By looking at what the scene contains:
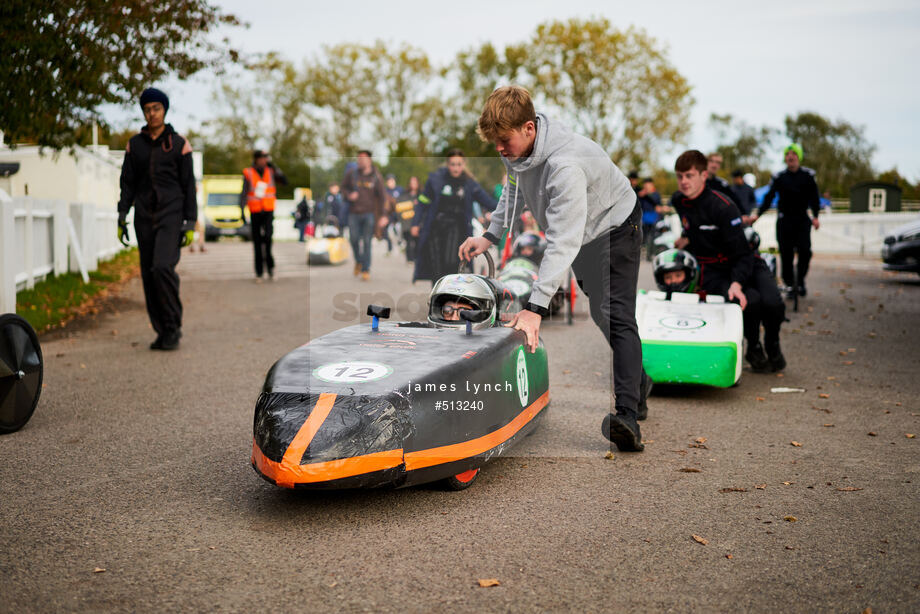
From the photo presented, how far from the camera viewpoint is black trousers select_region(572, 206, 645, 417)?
4711 millimetres

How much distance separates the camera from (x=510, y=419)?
172 inches

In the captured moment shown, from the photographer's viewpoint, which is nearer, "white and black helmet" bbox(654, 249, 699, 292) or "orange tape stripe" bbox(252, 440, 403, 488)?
"orange tape stripe" bbox(252, 440, 403, 488)

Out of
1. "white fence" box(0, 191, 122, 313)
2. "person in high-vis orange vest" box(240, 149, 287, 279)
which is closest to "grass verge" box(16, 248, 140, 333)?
"white fence" box(0, 191, 122, 313)

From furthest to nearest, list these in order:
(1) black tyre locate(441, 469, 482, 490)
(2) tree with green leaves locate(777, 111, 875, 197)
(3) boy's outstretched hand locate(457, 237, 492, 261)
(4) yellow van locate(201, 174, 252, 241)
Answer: (2) tree with green leaves locate(777, 111, 875, 197)
(4) yellow van locate(201, 174, 252, 241)
(3) boy's outstretched hand locate(457, 237, 492, 261)
(1) black tyre locate(441, 469, 482, 490)

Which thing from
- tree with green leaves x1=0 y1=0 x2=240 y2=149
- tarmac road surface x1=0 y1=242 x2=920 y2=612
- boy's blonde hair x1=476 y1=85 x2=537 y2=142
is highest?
tree with green leaves x1=0 y1=0 x2=240 y2=149

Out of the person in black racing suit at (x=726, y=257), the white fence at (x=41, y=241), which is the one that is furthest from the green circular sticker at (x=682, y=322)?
the white fence at (x=41, y=241)

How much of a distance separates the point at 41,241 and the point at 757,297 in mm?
9454

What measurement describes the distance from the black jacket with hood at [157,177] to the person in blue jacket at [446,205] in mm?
2752

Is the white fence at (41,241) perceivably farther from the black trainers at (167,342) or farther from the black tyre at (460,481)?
the black tyre at (460,481)

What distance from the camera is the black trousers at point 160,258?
783 cm

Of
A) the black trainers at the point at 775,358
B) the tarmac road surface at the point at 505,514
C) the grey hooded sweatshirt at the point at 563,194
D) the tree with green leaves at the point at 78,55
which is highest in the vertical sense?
the tree with green leaves at the point at 78,55

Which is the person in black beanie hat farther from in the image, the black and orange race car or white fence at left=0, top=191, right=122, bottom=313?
the black and orange race car

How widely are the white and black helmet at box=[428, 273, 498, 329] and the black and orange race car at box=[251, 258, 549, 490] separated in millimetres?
82

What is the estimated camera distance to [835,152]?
75000 millimetres
